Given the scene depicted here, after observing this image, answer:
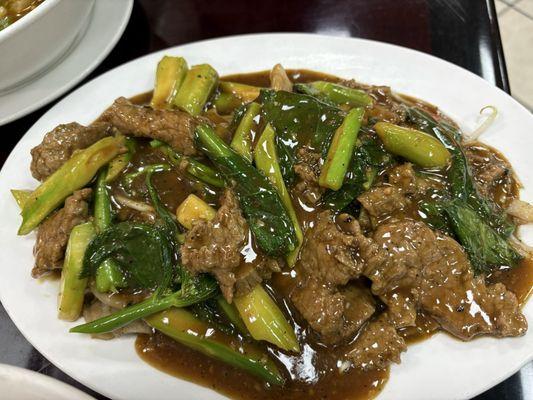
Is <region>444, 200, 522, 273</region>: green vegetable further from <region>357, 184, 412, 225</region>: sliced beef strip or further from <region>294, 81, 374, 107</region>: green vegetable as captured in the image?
<region>294, 81, 374, 107</region>: green vegetable

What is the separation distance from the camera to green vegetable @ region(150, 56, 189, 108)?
3.13m

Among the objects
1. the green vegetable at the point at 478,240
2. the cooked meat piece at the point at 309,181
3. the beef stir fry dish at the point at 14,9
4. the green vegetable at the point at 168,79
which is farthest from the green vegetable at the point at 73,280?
the green vegetable at the point at 478,240

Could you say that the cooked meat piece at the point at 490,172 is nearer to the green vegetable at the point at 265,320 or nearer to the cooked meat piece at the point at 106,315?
the green vegetable at the point at 265,320

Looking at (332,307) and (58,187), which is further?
(58,187)

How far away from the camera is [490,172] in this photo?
2.75 m

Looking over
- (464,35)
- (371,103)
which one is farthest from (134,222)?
(464,35)

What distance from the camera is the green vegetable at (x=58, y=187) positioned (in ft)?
8.73

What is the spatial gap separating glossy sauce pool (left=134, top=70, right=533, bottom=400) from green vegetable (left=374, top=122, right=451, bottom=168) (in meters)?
0.55

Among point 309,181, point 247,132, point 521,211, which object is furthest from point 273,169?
point 521,211

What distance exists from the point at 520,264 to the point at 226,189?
1532 millimetres

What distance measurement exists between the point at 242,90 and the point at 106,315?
159 cm

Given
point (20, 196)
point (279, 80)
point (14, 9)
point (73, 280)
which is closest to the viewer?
point (73, 280)

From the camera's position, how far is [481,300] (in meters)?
2.30

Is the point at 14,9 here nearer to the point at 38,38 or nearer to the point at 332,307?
the point at 38,38
